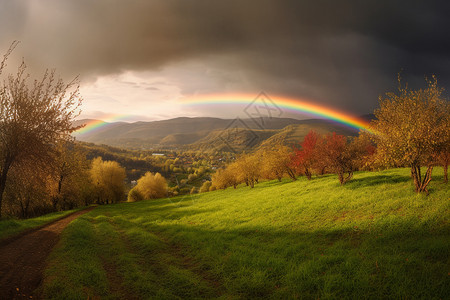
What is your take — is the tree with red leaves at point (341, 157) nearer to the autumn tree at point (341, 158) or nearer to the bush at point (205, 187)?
the autumn tree at point (341, 158)

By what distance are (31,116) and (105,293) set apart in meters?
14.5

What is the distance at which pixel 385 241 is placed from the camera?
30.8 ft

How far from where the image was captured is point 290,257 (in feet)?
31.2

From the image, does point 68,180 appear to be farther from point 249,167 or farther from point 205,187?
point 205,187

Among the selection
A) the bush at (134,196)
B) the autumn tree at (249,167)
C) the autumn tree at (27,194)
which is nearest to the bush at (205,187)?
the bush at (134,196)

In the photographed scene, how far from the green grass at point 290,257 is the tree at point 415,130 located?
2660mm

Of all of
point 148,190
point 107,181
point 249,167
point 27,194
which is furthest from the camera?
point 148,190

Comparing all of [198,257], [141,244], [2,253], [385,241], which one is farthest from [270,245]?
[2,253]

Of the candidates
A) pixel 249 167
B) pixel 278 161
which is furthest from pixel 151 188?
pixel 278 161

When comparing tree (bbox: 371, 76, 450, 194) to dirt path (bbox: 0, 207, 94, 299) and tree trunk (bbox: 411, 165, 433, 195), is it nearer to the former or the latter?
tree trunk (bbox: 411, 165, 433, 195)

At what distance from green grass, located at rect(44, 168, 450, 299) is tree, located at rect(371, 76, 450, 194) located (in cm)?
266

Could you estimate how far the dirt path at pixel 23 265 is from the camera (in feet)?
22.0

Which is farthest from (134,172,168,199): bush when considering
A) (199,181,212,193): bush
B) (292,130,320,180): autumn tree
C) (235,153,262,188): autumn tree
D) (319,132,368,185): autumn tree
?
(319,132,368,185): autumn tree

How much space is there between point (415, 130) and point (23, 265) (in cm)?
2348
